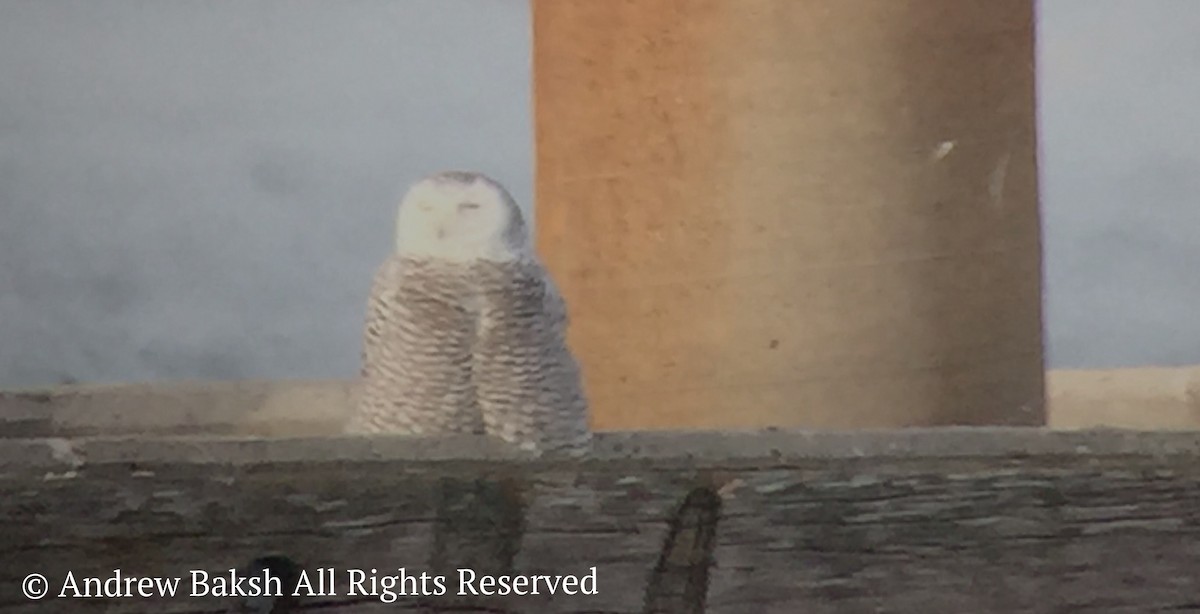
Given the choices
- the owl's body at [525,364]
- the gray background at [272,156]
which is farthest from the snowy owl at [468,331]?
the gray background at [272,156]

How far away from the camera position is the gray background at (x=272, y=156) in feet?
4.30

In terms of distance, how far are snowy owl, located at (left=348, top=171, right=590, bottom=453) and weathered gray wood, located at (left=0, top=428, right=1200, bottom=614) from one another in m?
0.07

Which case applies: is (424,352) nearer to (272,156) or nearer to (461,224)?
(461,224)

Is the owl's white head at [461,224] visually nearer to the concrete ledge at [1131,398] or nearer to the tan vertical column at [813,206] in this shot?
the tan vertical column at [813,206]

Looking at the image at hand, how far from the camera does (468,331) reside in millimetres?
527

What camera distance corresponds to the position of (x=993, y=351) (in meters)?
0.81

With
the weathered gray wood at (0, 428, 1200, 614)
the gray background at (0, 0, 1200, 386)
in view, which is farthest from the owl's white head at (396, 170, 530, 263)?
the gray background at (0, 0, 1200, 386)

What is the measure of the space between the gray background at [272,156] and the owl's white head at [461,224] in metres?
0.78

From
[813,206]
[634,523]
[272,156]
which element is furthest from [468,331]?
[272,156]

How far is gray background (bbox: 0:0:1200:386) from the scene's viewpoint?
1.31m

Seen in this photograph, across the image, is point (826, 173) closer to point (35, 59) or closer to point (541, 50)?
point (541, 50)

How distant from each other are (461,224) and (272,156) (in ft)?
2.74

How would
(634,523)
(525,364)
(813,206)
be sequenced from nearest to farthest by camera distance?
(634,523) < (525,364) < (813,206)

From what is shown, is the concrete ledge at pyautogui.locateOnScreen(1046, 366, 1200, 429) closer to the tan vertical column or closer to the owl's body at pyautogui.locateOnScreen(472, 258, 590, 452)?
the tan vertical column
